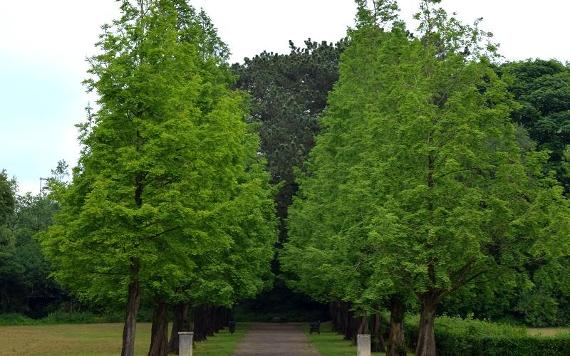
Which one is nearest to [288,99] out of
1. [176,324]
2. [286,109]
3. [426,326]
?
[286,109]

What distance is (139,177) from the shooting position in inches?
977

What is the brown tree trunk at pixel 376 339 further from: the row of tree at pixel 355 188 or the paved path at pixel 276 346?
the row of tree at pixel 355 188

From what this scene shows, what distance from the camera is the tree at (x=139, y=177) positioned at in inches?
933

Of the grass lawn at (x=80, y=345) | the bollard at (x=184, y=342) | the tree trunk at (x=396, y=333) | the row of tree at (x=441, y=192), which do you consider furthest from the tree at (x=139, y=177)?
the grass lawn at (x=80, y=345)

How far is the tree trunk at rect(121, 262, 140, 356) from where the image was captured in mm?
24828

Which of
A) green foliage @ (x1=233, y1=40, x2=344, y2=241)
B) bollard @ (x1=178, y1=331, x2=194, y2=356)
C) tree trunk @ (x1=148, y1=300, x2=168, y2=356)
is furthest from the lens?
green foliage @ (x1=233, y1=40, x2=344, y2=241)

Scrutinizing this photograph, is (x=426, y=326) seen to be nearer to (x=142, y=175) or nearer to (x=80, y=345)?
(x=142, y=175)

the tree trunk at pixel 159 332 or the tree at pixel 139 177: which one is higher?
the tree at pixel 139 177

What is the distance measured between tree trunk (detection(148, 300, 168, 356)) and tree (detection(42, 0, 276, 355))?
449cm

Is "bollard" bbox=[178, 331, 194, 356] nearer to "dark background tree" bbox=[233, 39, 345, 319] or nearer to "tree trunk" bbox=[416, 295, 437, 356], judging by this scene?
"tree trunk" bbox=[416, 295, 437, 356]

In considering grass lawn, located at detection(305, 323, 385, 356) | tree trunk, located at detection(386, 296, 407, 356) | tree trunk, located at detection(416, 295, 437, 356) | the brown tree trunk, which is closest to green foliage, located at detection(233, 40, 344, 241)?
grass lawn, located at detection(305, 323, 385, 356)

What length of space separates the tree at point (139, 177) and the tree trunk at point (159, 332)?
4.49 m

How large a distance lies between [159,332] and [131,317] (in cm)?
634

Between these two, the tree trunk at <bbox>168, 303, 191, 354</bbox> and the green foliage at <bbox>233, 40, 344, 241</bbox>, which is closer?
the tree trunk at <bbox>168, 303, 191, 354</bbox>
